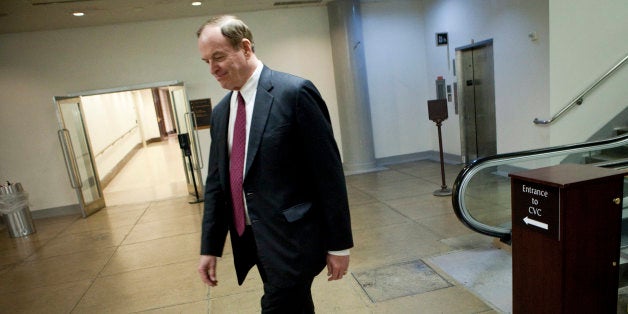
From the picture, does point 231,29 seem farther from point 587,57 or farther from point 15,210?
point 15,210

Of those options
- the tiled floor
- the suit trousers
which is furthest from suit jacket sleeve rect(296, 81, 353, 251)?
the tiled floor

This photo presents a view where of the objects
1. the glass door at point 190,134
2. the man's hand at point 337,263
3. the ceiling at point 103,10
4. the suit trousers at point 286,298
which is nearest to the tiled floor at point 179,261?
the glass door at point 190,134

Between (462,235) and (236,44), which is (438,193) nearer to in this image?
(462,235)

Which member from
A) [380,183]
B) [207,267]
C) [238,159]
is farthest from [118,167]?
[238,159]

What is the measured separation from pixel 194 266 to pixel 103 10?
4363mm

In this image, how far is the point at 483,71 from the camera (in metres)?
6.62

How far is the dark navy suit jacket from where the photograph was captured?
A: 1452 mm

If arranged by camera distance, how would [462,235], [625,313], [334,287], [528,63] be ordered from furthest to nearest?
1. [528,63]
2. [462,235]
3. [334,287]
4. [625,313]

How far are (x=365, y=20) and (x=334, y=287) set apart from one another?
5.99 metres

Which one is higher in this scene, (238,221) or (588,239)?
(238,221)

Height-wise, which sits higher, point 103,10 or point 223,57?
point 103,10

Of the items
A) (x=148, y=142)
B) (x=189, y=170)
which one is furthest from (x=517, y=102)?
(x=148, y=142)

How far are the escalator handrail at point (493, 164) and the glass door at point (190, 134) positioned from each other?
5.02 meters

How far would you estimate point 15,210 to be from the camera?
602 cm
